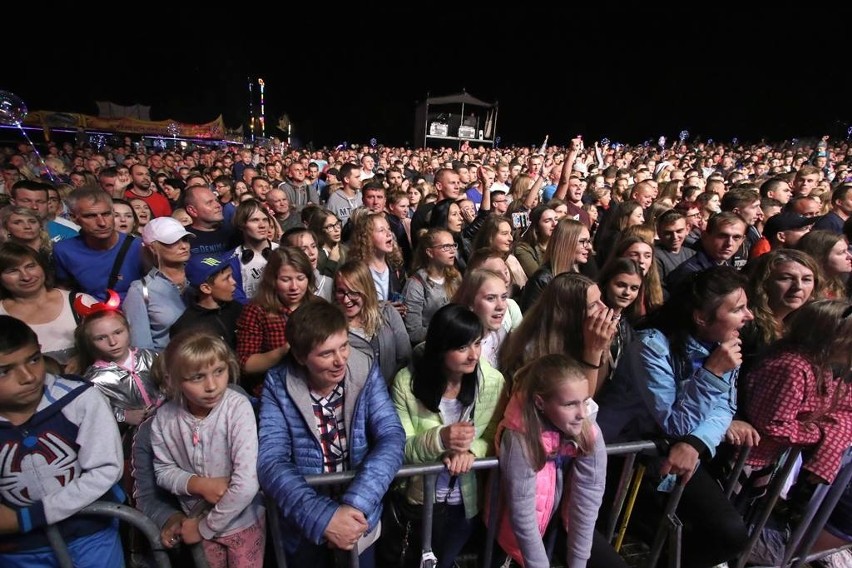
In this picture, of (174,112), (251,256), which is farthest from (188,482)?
(174,112)

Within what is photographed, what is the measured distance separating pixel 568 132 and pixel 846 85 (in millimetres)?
15793

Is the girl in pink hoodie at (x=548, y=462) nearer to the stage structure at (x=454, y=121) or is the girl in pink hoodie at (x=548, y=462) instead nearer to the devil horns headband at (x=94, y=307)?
the devil horns headband at (x=94, y=307)

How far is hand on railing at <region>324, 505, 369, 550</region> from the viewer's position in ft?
5.85

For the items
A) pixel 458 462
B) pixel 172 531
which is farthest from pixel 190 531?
pixel 458 462

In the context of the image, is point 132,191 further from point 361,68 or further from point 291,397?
point 361,68

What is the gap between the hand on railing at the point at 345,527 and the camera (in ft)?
5.85

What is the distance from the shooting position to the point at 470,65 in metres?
36.4

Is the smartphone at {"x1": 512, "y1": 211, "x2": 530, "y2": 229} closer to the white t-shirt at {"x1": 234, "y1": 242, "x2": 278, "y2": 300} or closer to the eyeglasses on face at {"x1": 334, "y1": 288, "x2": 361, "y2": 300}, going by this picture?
the white t-shirt at {"x1": 234, "y1": 242, "x2": 278, "y2": 300}

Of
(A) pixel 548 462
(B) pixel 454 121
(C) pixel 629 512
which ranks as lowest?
(C) pixel 629 512

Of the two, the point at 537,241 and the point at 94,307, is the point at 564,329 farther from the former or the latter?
the point at 94,307

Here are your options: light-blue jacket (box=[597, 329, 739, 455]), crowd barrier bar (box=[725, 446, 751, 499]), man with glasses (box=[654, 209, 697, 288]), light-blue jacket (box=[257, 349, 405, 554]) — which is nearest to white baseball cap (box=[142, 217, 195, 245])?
light-blue jacket (box=[257, 349, 405, 554])

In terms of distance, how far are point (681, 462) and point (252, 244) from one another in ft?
11.4

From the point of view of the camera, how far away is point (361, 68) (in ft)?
136

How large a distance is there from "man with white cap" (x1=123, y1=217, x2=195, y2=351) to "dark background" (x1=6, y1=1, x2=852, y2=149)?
27.2m
